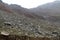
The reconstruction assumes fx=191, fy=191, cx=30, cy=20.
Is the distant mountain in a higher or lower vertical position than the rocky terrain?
higher

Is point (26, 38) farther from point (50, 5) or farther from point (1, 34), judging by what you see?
point (50, 5)

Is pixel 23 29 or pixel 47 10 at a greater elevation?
pixel 47 10

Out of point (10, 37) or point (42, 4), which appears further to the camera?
point (42, 4)

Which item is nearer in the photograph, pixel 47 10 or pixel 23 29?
pixel 23 29

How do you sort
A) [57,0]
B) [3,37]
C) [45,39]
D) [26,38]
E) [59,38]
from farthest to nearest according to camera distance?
[57,0], [59,38], [45,39], [26,38], [3,37]

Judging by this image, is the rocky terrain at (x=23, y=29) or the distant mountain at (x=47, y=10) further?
the distant mountain at (x=47, y=10)

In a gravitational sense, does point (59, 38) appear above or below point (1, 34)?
below

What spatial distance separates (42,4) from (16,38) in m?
86.7

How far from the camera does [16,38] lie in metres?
16.9

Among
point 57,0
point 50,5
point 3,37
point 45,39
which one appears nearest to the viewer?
point 3,37

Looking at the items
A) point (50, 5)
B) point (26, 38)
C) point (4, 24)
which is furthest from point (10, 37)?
point (50, 5)

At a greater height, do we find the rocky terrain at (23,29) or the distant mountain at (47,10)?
the distant mountain at (47,10)

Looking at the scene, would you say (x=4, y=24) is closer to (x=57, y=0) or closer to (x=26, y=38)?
(x=26, y=38)

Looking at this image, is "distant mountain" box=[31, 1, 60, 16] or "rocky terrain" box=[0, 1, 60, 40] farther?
"distant mountain" box=[31, 1, 60, 16]
